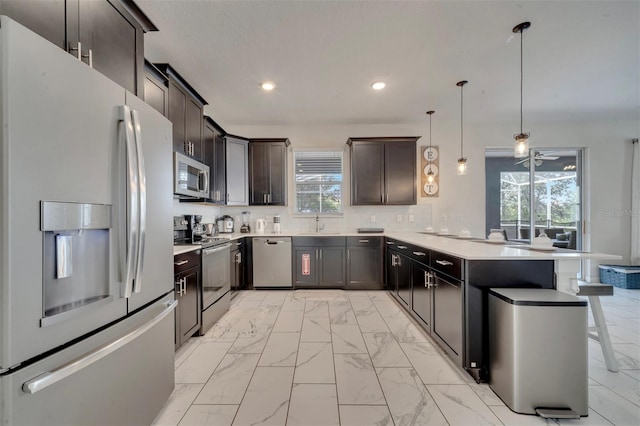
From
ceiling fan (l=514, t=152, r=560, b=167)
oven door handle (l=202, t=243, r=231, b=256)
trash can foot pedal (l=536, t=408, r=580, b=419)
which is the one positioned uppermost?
ceiling fan (l=514, t=152, r=560, b=167)

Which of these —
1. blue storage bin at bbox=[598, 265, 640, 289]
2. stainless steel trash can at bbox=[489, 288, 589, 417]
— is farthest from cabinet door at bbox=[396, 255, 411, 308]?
blue storage bin at bbox=[598, 265, 640, 289]

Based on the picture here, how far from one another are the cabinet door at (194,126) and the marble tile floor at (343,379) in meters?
2.00

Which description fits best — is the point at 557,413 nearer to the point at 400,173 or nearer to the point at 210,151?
the point at 400,173

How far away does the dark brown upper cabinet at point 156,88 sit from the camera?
2090 millimetres

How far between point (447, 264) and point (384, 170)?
2.48 meters

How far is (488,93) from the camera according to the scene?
3305 millimetres

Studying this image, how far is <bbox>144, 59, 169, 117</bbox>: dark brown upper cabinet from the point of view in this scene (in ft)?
6.86

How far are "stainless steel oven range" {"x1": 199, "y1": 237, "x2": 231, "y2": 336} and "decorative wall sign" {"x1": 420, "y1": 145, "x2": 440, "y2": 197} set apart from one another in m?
3.46

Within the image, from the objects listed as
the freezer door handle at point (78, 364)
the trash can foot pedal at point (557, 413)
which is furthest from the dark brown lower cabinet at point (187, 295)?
the trash can foot pedal at point (557, 413)

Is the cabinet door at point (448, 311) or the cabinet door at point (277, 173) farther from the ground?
the cabinet door at point (277, 173)

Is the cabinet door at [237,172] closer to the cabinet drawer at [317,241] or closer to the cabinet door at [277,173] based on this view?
the cabinet door at [277,173]

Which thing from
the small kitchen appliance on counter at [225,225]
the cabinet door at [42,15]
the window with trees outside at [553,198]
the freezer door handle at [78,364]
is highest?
the cabinet door at [42,15]

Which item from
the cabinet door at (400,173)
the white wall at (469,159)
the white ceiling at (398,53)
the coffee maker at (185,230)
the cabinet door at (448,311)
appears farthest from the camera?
the white wall at (469,159)

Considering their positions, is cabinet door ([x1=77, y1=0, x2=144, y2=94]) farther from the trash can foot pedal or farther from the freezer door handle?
the trash can foot pedal
